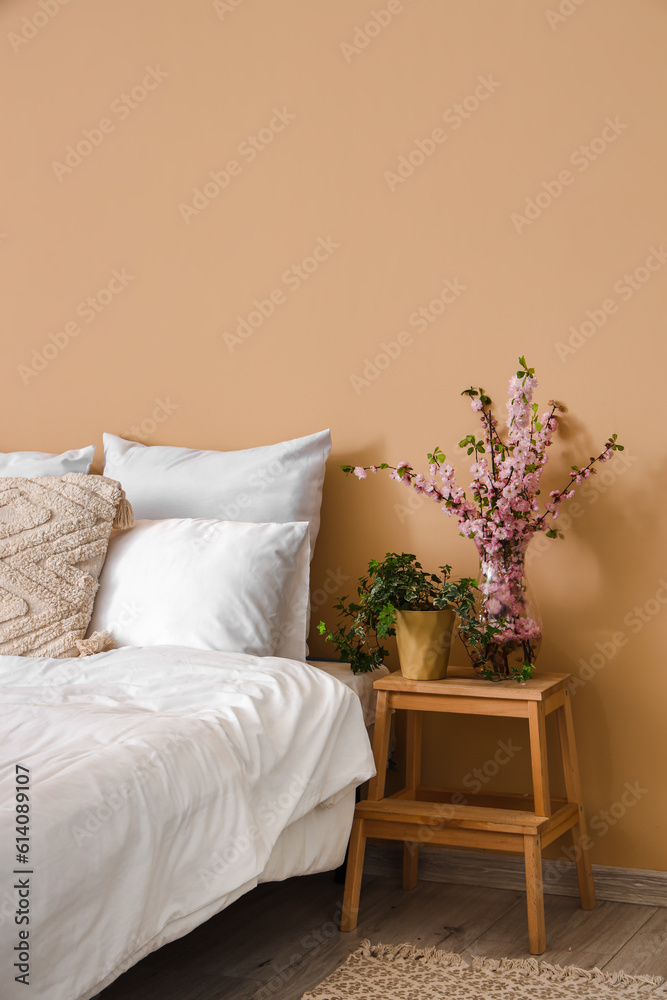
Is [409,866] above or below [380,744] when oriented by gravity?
below

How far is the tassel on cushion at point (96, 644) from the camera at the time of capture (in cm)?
200

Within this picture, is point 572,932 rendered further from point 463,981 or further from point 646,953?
point 463,981

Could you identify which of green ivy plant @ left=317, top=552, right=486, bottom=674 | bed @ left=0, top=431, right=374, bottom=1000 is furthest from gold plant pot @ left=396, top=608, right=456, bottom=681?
bed @ left=0, top=431, right=374, bottom=1000

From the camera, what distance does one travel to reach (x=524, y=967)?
1741 millimetres

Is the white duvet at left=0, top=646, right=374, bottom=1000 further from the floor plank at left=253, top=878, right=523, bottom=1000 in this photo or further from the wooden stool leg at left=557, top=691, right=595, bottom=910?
the wooden stool leg at left=557, top=691, right=595, bottom=910

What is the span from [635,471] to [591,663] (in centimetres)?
47

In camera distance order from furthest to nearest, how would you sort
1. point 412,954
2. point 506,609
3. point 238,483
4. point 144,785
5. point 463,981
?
point 238,483, point 506,609, point 412,954, point 463,981, point 144,785

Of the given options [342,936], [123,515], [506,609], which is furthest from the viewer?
[123,515]

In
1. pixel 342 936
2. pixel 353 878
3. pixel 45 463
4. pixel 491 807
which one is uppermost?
pixel 45 463

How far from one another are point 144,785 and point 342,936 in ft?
2.74

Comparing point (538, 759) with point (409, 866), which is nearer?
point (538, 759)

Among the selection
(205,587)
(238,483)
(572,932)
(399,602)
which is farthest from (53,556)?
(572,932)

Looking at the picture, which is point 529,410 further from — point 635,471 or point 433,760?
point 433,760

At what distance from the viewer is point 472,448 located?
2.15 m
